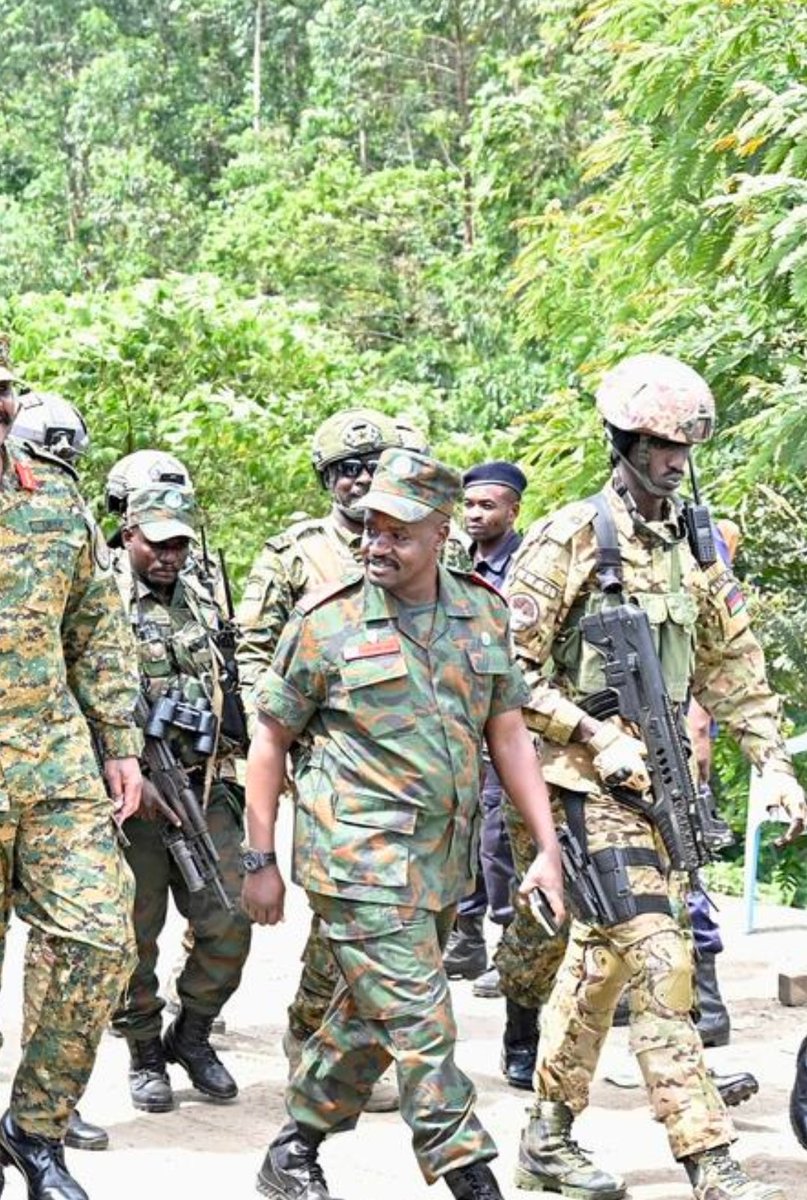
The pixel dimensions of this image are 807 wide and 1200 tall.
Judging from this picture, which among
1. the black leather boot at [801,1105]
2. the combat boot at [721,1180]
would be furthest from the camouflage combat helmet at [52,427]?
the combat boot at [721,1180]

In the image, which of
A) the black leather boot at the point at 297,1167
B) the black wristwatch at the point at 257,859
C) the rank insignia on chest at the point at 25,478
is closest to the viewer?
the rank insignia on chest at the point at 25,478

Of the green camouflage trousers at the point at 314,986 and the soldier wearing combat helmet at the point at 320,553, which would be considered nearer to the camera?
the green camouflage trousers at the point at 314,986

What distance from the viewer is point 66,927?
5461mm

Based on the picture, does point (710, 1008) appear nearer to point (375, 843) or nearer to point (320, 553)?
point (320, 553)

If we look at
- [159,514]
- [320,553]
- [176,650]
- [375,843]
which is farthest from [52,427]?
[375,843]

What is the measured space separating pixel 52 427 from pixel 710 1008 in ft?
9.55

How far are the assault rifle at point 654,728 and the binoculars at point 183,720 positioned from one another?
1483mm

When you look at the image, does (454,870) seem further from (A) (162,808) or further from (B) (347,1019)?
(A) (162,808)

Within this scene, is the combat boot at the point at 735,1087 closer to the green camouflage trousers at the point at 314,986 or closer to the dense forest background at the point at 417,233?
the green camouflage trousers at the point at 314,986

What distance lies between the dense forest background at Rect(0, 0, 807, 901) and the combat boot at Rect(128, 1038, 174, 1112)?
3.72m

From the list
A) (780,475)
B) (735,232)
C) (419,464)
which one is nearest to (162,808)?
(419,464)

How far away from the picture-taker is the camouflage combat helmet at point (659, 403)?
6078 mm

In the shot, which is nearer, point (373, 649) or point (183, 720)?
point (373, 649)

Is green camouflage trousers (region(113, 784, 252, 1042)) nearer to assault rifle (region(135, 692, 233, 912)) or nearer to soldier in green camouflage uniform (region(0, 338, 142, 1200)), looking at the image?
assault rifle (region(135, 692, 233, 912))
